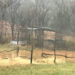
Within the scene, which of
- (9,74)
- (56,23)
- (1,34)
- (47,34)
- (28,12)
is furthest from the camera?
(28,12)

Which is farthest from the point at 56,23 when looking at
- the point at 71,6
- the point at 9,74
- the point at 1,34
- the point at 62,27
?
the point at 9,74

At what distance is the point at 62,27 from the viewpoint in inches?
697

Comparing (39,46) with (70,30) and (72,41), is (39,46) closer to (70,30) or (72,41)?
(72,41)

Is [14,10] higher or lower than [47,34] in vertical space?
higher

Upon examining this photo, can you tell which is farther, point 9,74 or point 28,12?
point 28,12

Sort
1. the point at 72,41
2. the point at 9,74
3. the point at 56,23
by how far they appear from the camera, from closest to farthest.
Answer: the point at 9,74 → the point at 72,41 → the point at 56,23

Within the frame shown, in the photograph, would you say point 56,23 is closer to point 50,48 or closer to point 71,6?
point 71,6

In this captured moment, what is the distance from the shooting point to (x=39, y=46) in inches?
568

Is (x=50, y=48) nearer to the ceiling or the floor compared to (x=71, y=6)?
nearer to the floor

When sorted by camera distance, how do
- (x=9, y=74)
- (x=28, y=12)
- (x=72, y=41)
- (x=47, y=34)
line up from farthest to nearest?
(x=28, y=12) < (x=47, y=34) < (x=72, y=41) < (x=9, y=74)

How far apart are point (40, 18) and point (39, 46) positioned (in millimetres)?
7771

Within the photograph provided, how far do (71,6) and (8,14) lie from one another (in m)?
7.40

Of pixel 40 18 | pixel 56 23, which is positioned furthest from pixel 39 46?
pixel 40 18

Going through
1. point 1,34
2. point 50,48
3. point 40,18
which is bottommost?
point 50,48
